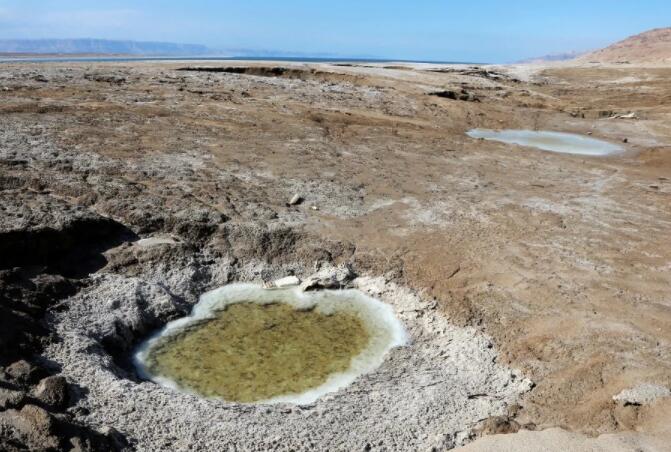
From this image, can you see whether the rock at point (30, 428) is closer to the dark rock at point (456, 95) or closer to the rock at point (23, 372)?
the rock at point (23, 372)

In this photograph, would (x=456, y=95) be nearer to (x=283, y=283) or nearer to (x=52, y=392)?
(x=283, y=283)

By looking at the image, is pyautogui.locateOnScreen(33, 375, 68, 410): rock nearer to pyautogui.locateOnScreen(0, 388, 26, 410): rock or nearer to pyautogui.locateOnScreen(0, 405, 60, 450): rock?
pyautogui.locateOnScreen(0, 388, 26, 410): rock

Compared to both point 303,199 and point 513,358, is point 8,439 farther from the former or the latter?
point 303,199

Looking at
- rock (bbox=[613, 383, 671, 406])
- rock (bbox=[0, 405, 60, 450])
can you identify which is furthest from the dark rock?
rock (bbox=[0, 405, 60, 450])

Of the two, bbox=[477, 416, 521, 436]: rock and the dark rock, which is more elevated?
the dark rock

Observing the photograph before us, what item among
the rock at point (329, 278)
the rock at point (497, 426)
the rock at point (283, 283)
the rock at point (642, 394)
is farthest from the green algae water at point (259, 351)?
the rock at point (642, 394)

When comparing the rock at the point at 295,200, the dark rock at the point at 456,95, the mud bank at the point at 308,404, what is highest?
the dark rock at the point at 456,95
